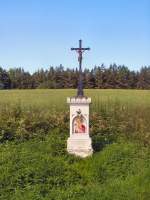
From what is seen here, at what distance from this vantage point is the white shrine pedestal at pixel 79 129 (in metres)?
13.3

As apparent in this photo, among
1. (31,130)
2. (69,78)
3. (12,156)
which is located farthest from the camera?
(69,78)

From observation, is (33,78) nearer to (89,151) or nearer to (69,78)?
(69,78)

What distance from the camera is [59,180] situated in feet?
34.3

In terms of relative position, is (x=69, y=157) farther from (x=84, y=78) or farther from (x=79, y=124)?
(x=84, y=78)

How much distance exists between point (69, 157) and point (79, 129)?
1.13 metres

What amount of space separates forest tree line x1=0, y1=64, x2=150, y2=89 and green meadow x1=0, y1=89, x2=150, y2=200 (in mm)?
40294

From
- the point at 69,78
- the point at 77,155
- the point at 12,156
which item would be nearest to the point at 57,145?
the point at 77,155

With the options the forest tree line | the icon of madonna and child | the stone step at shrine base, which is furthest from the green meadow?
the forest tree line

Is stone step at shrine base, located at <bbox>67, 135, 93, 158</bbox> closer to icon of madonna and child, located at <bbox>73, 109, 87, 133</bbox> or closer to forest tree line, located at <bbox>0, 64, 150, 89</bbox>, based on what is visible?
icon of madonna and child, located at <bbox>73, 109, 87, 133</bbox>

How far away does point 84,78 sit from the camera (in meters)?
57.8

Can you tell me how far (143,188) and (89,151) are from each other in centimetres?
351

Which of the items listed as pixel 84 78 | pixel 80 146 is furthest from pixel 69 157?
pixel 84 78

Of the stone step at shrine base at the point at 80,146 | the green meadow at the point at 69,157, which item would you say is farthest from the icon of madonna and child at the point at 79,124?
the green meadow at the point at 69,157

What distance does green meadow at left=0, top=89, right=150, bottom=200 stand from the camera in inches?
380
